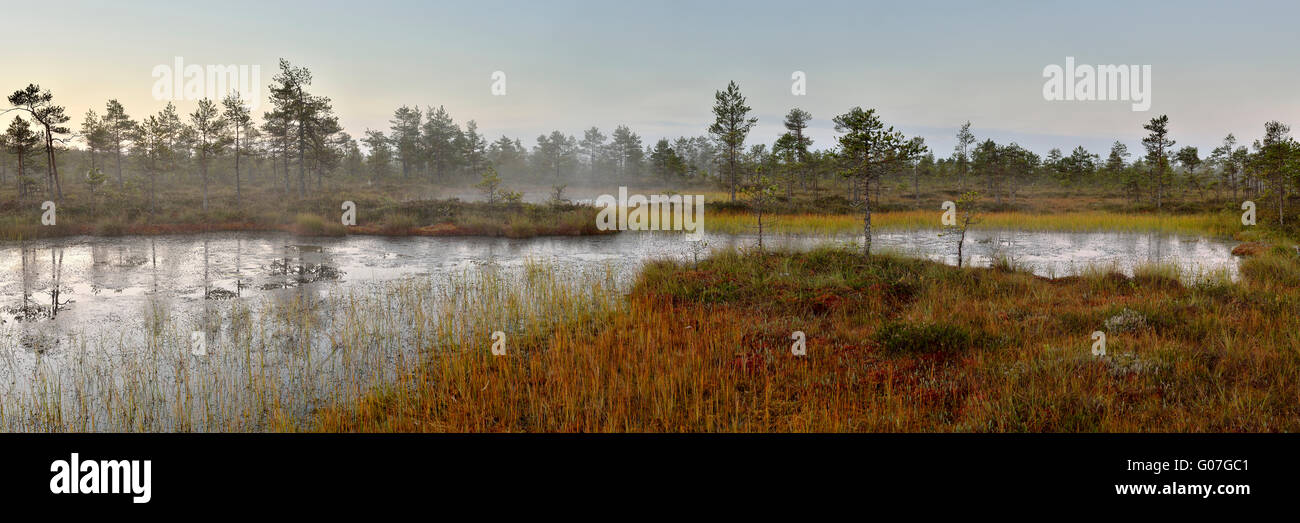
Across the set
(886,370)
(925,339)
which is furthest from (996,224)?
(886,370)

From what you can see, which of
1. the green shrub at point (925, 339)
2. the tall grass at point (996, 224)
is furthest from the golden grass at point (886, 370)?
the tall grass at point (996, 224)

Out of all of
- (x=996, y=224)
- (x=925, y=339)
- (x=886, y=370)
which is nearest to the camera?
(x=886, y=370)

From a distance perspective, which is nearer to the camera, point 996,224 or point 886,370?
point 886,370

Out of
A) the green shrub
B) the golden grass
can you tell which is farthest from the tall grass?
the green shrub

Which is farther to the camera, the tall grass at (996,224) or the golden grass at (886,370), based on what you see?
the tall grass at (996,224)

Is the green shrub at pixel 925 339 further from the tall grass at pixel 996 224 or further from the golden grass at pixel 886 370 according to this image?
the tall grass at pixel 996 224

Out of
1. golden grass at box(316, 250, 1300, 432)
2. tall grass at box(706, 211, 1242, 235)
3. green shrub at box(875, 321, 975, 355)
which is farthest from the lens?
tall grass at box(706, 211, 1242, 235)

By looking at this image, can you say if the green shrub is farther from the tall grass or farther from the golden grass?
the tall grass

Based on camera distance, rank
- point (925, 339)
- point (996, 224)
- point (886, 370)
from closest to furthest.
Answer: point (886, 370), point (925, 339), point (996, 224)

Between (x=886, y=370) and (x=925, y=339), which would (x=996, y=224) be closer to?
(x=925, y=339)

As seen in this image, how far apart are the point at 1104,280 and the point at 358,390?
576 inches

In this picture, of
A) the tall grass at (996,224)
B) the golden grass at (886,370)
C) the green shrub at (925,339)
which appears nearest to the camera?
the golden grass at (886,370)

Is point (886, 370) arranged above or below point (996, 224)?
below
